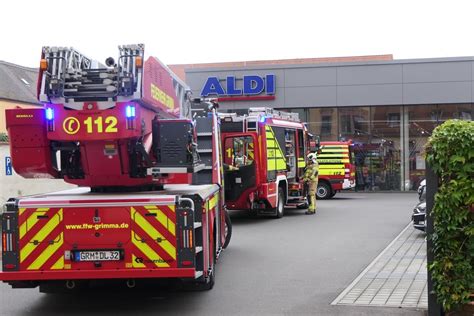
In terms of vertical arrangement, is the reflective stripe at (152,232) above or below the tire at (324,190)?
above

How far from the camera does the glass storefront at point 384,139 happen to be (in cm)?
2972

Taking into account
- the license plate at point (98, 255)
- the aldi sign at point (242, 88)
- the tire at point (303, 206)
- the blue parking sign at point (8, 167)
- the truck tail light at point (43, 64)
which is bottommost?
the tire at point (303, 206)

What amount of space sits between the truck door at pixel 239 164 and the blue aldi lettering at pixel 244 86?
48.5 ft

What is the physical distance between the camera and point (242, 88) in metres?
30.9

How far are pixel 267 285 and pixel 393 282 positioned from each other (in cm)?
172

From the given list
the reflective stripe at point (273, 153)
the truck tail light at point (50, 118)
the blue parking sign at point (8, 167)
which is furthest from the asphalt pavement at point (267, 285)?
the blue parking sign at point (8, 167)

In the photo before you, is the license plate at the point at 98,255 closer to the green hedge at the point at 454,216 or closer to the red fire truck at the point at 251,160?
the green hedge at the point at 454,216

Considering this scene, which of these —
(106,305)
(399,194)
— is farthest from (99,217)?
(399,194)

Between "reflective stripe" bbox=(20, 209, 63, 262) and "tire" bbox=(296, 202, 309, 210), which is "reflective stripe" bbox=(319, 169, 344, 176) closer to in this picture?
"tire" bbox=(296, 202, 309, 210)

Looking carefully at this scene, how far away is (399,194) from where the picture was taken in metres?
28.8

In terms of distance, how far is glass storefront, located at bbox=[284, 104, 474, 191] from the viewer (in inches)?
1170

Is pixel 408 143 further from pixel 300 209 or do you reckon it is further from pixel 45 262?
pixel 45 262

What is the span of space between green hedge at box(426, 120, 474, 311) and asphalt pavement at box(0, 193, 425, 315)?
814 mm

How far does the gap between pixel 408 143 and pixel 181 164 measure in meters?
24.5
